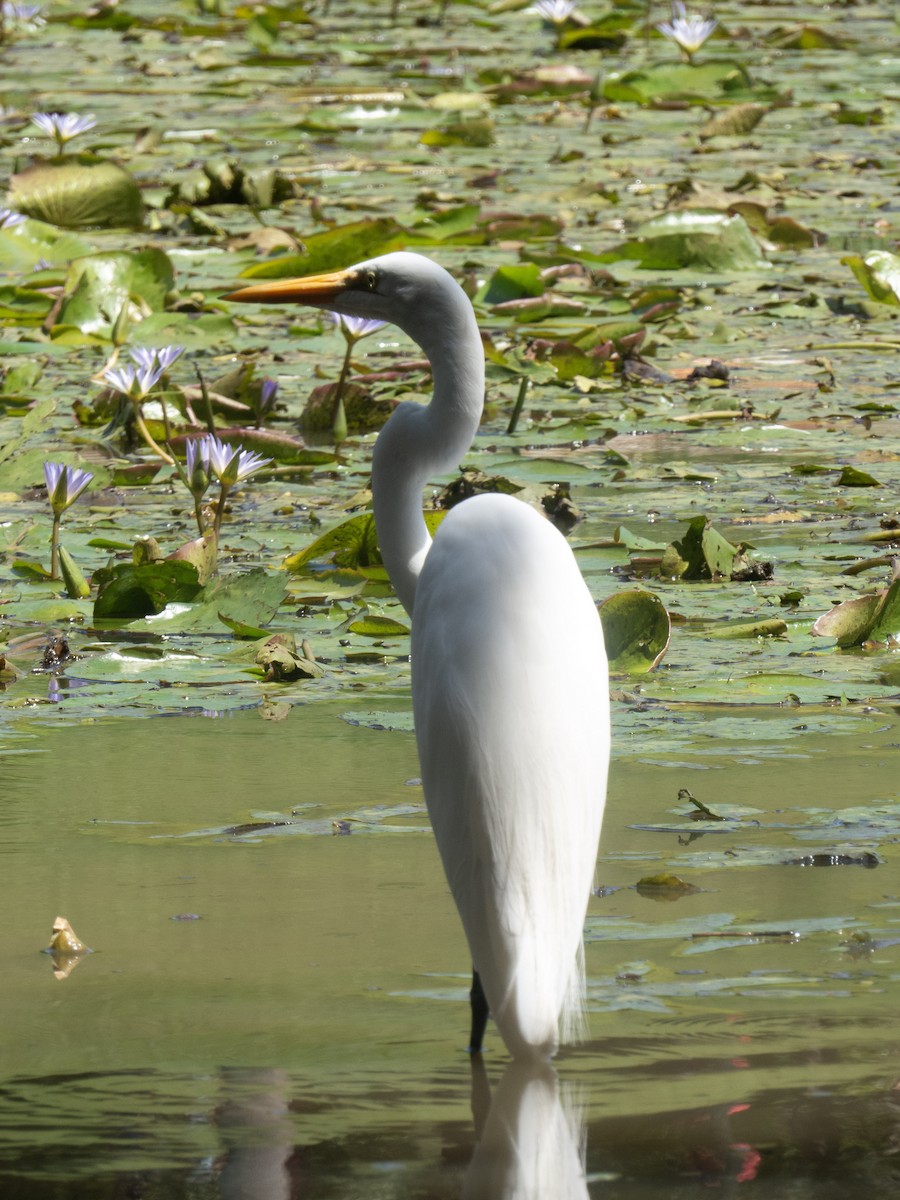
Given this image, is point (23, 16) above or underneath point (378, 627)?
underneath

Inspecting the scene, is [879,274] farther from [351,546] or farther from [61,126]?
[61,126]

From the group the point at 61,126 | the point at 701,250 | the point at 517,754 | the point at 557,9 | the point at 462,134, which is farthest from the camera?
the point at 557,9

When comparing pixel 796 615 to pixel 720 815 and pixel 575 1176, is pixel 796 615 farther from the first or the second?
pixel 575 1176

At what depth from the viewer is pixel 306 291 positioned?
3115mm

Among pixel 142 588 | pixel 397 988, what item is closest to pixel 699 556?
pixel 142 588

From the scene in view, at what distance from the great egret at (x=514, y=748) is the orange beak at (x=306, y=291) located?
575 mm

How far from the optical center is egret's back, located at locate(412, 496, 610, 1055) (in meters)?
2.19

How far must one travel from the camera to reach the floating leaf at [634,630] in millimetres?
3561

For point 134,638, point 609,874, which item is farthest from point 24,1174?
point 134,638

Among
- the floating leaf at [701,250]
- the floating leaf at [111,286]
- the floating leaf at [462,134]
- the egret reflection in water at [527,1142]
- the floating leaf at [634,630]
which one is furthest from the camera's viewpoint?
the floating leaf at [462,134]

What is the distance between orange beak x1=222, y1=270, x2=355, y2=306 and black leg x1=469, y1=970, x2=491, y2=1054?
1.16m

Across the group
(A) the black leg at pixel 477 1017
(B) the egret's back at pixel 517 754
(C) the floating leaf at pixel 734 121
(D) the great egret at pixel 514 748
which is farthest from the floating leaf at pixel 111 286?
(A) the black leg at pixel 477 1017

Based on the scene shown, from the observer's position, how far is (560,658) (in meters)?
2.36

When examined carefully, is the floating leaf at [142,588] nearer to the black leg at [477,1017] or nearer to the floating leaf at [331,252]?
the black leg at [477,1017]
